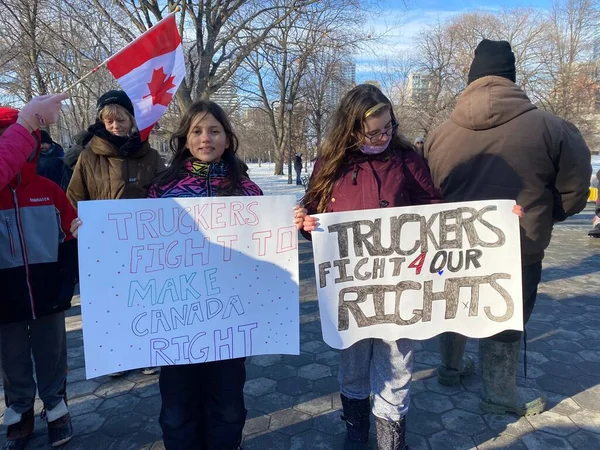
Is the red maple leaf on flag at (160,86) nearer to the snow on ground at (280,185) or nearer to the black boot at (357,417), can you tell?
the black boot at (357,417)

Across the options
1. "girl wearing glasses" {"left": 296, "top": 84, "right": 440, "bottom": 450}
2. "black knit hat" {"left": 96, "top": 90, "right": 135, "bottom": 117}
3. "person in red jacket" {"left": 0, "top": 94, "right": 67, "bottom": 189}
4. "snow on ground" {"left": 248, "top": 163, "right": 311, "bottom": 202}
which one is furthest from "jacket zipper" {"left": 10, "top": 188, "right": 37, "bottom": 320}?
"snow on ground" {"left": 248, "top": 163, "right": 311, "bottom": 202}

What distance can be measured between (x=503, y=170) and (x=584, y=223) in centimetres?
996

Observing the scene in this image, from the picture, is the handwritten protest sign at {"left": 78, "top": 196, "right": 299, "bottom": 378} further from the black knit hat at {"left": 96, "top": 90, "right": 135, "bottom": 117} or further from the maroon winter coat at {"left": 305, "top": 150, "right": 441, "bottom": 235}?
the black knit hat at {"left": 96, "top": 90, "right": 135, "bottom": 117}

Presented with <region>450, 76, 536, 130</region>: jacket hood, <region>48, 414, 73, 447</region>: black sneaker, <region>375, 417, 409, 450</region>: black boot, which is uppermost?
<region>450, 76, 536, 130</region>: jacket hood

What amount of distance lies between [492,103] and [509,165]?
38 centimetres

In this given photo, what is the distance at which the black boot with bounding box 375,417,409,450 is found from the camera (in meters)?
2.08

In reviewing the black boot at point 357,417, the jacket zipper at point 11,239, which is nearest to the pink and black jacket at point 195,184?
the jacket zipper at point 11,239

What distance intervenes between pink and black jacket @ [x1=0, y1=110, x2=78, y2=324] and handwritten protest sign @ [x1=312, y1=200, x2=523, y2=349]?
58.1 inches

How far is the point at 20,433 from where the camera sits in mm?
2400

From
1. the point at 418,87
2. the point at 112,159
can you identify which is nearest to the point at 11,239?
the point at 112,159

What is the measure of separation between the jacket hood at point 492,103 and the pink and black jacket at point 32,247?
2.46m

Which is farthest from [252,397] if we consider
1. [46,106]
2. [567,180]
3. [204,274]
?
[567,180]

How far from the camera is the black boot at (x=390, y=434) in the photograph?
6.84 feet

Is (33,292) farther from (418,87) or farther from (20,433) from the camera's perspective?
(418,87)
